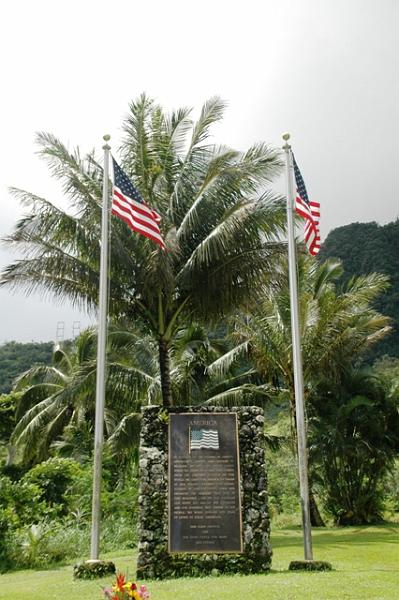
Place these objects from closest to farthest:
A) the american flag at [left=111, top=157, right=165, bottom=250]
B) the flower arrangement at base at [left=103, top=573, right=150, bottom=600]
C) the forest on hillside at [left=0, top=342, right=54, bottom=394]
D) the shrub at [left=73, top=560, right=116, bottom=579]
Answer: the flower arrangement at base at [left=103, top=573, right=150, bottom=600] < the shrub at [left=73, top=560, right=116, bottom=579] < the american flag at [left=111, top=157, right=165, bottom=250] < the forest on hillside at [left=0, top=342, right=54, bottom=394]

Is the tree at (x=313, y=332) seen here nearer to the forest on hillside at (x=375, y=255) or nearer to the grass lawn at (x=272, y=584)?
the grass lawn at (x=272, y=584)

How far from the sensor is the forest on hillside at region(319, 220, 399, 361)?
40.1m

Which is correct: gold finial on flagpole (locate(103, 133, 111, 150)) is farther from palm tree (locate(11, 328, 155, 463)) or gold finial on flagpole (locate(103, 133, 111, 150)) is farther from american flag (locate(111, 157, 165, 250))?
palm tree (locate(11, 328, 155, 463))

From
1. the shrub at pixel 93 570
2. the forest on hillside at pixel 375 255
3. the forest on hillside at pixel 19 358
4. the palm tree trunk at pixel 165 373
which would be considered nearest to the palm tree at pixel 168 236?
the palm tree trunk at pixel 165 373

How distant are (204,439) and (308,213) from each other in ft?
15.1

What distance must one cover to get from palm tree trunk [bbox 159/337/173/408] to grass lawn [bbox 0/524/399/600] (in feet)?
13.5

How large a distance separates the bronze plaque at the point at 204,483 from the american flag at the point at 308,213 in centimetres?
372

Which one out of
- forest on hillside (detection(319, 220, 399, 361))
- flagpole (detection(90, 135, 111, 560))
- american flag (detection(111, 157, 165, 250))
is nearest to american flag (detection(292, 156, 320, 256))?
american flag (detection(111, 157, 165, 250))

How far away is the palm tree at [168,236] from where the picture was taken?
15633 mm

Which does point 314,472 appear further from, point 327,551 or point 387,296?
point 387,296

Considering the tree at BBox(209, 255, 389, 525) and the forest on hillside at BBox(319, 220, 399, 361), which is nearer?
the tree at BBox(209, 255, 389, 525)

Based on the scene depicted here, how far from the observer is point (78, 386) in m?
19.7

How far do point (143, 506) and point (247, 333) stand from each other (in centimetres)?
1181

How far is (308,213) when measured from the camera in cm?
1237
